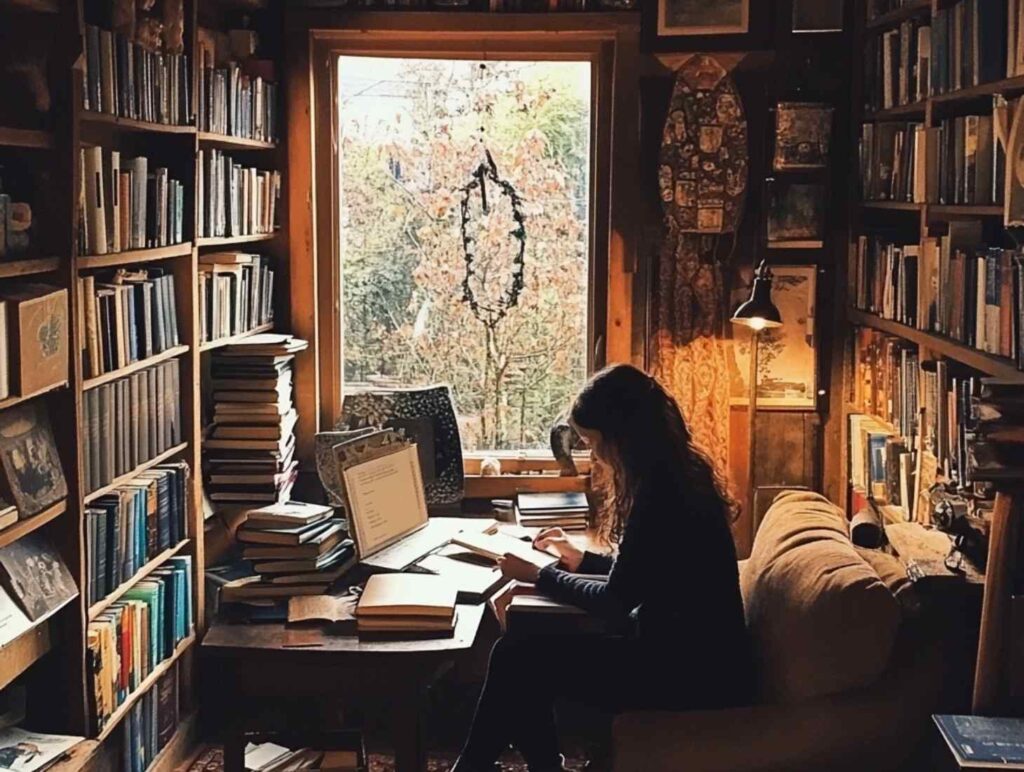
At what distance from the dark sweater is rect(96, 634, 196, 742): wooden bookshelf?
4.09 feet

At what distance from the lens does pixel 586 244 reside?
181 inches

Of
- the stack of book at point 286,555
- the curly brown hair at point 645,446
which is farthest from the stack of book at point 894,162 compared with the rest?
the stack of book at point 286,555

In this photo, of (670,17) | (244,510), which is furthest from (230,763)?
(670,17)

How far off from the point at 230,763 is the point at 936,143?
2418 millimetres

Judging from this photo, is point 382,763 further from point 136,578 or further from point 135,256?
point 135,256

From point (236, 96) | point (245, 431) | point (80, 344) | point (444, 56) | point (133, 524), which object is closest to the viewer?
point (80, 344)

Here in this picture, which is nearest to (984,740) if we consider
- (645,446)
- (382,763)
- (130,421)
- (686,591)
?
(686,591)

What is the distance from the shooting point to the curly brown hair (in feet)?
10.0

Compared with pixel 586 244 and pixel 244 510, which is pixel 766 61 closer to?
pixel 586 244

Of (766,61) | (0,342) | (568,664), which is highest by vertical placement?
(766,61)

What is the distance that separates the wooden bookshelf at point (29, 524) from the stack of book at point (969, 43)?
2309mm

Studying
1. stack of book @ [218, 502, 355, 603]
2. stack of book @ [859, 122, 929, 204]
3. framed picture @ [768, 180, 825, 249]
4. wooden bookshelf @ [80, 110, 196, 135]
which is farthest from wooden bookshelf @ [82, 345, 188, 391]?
A: stack of book @ [859, 122, 929, 204]

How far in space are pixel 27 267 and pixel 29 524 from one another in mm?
533

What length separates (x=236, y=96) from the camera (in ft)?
13.3
